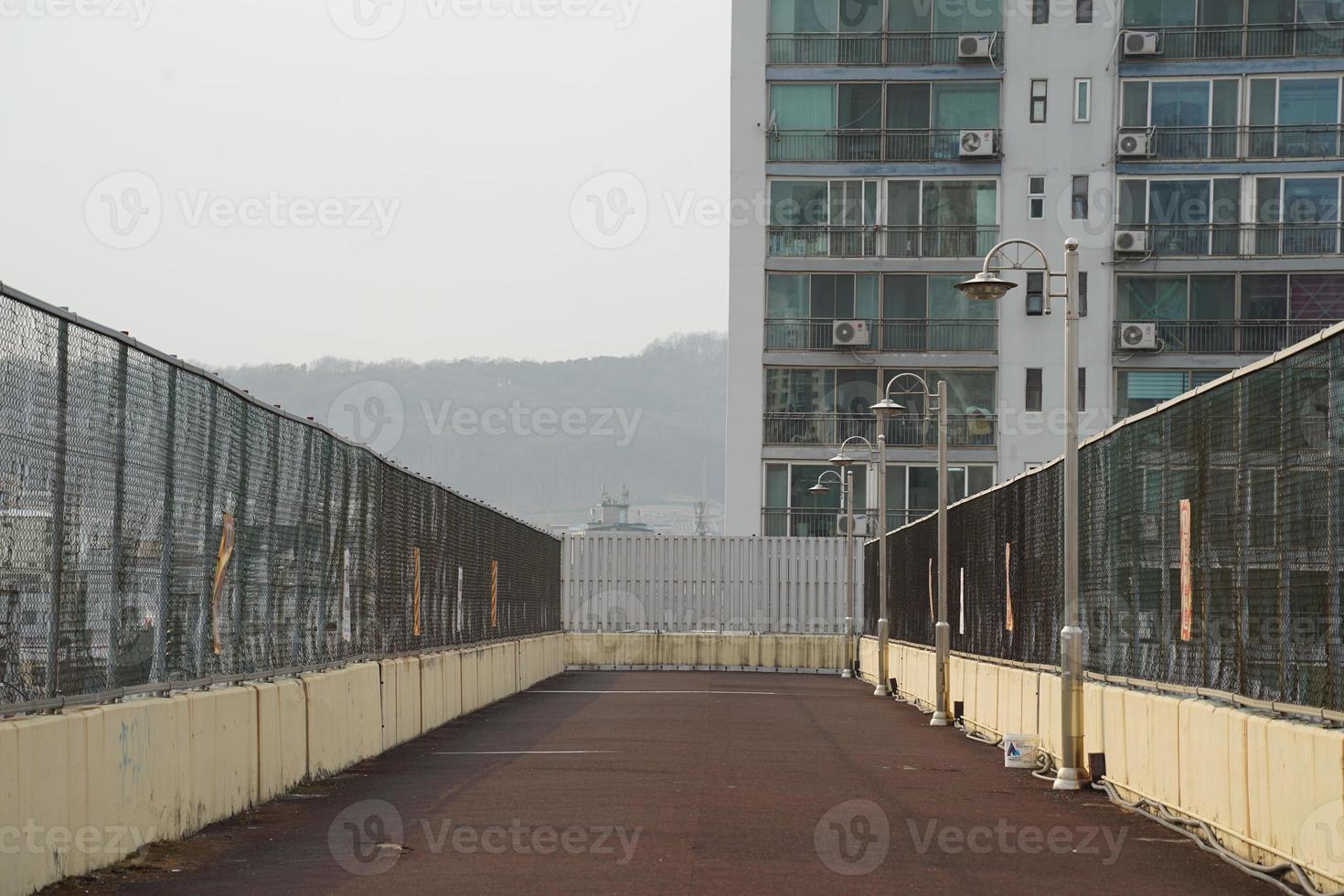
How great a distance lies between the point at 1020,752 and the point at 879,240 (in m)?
38.3

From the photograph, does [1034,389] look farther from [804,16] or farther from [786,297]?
[804,16]

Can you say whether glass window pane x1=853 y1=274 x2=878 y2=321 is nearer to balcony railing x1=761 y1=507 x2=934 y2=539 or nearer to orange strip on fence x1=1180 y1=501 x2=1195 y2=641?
balcony railing x1=761 y1=507 x2=934 y2=539

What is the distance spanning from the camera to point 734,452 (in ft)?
189

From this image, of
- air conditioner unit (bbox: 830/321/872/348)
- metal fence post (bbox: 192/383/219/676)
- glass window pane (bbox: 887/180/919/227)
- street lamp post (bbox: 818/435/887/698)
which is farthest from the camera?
glass window pane (bbox: 887/180/919/227)

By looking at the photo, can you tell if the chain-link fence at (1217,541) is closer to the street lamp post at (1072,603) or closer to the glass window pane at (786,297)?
the street lamp post at (1072,603)

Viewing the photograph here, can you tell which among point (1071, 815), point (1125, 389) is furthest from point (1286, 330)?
point (1071, 815)

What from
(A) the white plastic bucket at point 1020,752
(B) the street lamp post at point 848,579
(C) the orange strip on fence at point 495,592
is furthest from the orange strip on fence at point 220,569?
(B) the street lamp post at point 848,579

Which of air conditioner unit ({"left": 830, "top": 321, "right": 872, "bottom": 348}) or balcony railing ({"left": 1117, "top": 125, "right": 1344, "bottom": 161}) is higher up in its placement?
balcony railing ({"left": 1117, "top": 125, "right": 1344, "bottom": 161})

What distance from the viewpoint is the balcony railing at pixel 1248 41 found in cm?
5400

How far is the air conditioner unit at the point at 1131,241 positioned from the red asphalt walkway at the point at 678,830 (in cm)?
3538

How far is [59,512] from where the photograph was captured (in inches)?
406

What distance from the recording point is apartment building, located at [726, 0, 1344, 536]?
2179 inches

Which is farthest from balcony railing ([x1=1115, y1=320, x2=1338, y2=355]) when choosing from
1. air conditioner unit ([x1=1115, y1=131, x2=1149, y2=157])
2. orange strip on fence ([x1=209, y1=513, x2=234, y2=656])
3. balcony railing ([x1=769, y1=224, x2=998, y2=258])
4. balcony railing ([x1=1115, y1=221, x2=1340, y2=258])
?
orange strip on fence ([x1=209, y1=513, x2=234, y2=656])

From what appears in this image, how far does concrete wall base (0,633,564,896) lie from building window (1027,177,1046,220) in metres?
39.1
